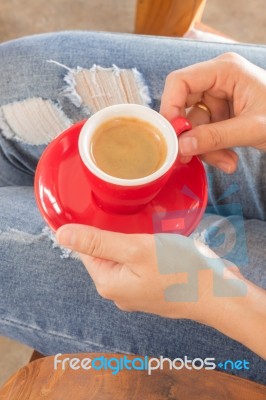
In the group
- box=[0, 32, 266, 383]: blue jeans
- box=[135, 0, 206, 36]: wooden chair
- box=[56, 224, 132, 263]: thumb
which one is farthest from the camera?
box=[135, 0, 206, 36]: wooden chair

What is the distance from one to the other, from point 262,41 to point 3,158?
1.12m

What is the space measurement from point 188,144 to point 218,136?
4cm

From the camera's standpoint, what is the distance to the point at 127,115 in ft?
2.13

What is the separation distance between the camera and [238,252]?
27.4 inches

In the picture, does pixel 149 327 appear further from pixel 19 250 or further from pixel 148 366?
pixel 19 250

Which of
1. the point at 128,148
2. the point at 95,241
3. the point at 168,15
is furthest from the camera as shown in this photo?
the point at 168,15

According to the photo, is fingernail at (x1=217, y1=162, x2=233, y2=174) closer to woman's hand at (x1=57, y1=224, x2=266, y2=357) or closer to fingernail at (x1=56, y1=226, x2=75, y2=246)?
woman's hand at (x1=57, y1=224, x2=266, y2=357)

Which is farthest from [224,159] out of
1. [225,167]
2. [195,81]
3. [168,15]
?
[168,15]

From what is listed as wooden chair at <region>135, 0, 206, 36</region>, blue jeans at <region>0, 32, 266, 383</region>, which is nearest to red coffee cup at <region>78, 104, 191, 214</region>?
blue jeans at <region>0, 32, 266, 383</region>

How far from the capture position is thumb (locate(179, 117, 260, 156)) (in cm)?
63

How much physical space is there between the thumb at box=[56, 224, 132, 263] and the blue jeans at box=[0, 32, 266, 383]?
12 cm

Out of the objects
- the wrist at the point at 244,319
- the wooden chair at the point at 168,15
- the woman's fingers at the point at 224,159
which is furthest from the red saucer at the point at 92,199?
the wooden chair at the point at 168,15

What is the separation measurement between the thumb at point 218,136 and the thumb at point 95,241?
0.16 m

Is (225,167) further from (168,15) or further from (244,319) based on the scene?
(168,15)
